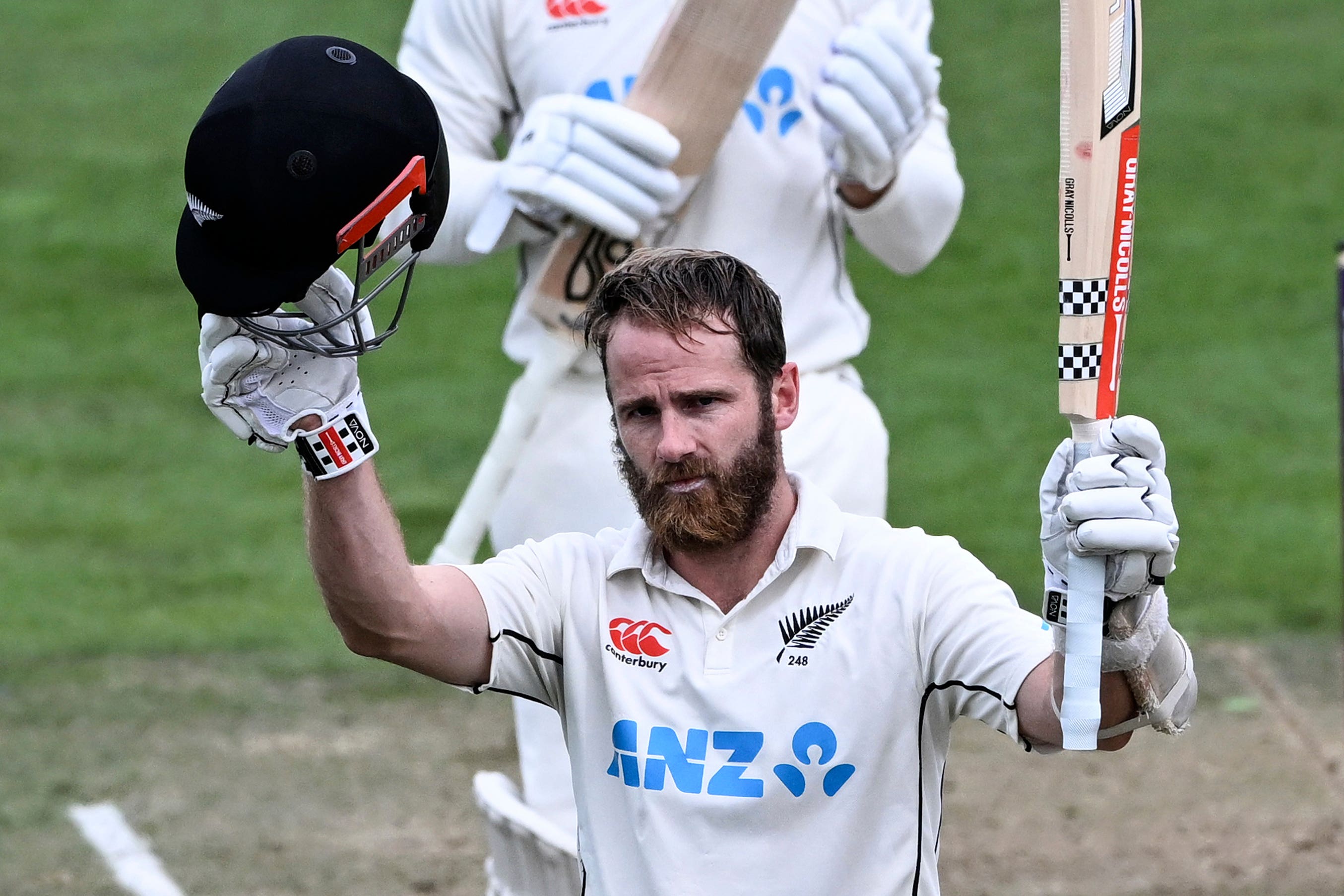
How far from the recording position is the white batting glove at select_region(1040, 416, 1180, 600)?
2383 mm

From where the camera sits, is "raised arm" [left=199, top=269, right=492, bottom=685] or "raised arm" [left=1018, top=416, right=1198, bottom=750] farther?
"raised arm" [left=199, top=269, right=492, bottom=685]

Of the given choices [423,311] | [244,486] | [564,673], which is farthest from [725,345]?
[423,311]

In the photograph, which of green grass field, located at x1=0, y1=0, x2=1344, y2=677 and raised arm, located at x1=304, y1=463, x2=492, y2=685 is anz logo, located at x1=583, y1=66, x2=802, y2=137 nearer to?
raised arm, located at x1=304, y1=463, x2=492, y2=685

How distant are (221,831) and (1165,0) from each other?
33.5 ft

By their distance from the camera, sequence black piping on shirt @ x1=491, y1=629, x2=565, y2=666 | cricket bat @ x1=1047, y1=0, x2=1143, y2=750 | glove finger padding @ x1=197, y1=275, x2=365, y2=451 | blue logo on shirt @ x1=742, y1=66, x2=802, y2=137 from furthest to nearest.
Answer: blue logo on shirt @ x1=742, y1=66, x2=802, y2=137, black piping on shirt @ x1=491, y1=629, x2=565, y2=666, glove finger padding @ x1=197, y1=275, x2=365, y2=451, cricket bat @ x1=1047, y1=0, x2=1143, y2=750

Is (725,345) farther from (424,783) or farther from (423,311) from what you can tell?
(423,311)

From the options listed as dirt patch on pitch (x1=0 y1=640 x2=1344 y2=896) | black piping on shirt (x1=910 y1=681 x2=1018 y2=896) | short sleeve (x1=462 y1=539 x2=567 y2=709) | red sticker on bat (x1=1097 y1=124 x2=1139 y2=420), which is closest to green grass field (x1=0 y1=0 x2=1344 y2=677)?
dirt patch on pitch (x1=0 y1=640 x2=1344 y2=896)

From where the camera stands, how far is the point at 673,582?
292 centimetres

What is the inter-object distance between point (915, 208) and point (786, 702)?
1342 mm

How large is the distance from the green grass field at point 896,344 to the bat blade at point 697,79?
3299 mm

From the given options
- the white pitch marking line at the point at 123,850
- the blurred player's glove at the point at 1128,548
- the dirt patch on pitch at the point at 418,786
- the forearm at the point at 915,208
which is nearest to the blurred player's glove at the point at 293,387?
the blurred player's glove at the point at 1128,548

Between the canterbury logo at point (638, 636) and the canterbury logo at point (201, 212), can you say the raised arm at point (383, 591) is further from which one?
the canterbury logo at point (201, 212)

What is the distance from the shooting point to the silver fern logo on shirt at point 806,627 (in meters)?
2.85

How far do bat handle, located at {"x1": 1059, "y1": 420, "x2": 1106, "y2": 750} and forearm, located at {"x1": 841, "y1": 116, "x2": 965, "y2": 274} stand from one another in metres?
1.37
